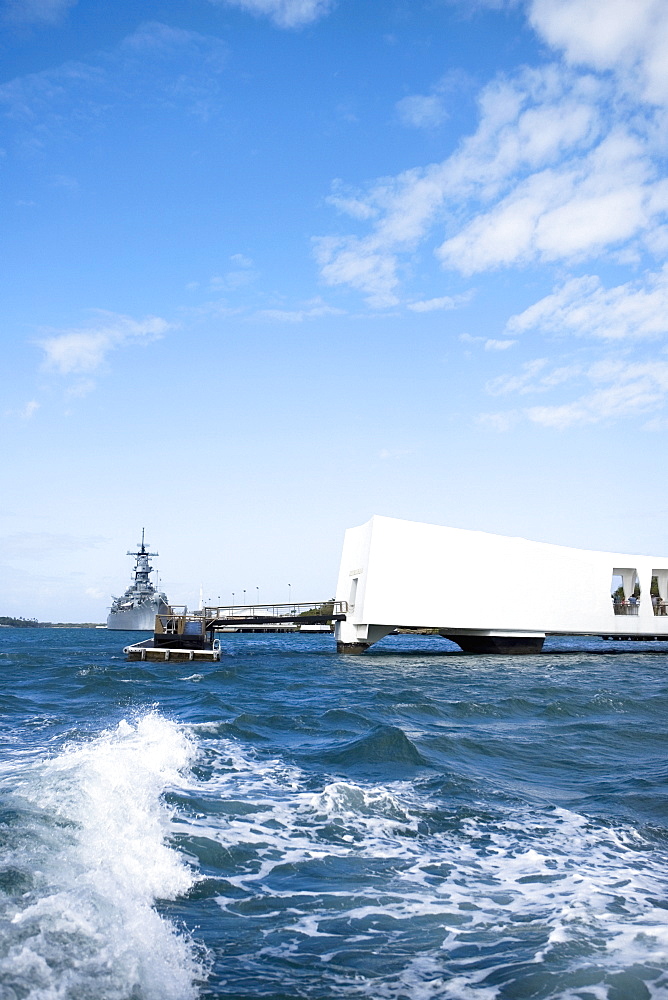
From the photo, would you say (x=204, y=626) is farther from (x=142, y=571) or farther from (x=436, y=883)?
(x=142, y=571)

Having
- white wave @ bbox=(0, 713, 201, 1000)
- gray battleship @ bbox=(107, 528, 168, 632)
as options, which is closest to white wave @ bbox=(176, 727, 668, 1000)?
white wave @ bbox=(0, 713, 201, 1000)

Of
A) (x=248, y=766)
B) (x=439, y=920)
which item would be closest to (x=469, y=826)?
(x=439, y=920)

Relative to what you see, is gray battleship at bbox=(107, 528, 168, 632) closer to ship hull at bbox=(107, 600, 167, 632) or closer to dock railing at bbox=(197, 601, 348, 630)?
ship hull at bbox=(107, 600, 167, 632)

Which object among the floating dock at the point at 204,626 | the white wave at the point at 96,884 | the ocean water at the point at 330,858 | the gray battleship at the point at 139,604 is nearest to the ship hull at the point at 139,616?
the gray battleship at the point at 139,604

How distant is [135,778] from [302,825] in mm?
1994

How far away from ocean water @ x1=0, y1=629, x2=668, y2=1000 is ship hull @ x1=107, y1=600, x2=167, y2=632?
221 ft

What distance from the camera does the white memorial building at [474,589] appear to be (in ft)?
101

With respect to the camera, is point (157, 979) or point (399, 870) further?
point (399, 870)

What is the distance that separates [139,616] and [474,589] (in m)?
54.7

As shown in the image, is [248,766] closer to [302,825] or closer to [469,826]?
[302,825]

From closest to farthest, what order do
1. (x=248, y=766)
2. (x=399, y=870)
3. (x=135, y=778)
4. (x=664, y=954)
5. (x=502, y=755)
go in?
(x=664, y=954) → (x=399, y=870) → (x=135, y=778) → (x=248, y=766) → (x=502, y=755)

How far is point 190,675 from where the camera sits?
2155 centimetres

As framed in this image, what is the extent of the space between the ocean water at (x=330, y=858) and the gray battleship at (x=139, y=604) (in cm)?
6770

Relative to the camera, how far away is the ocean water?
12.5 feet
